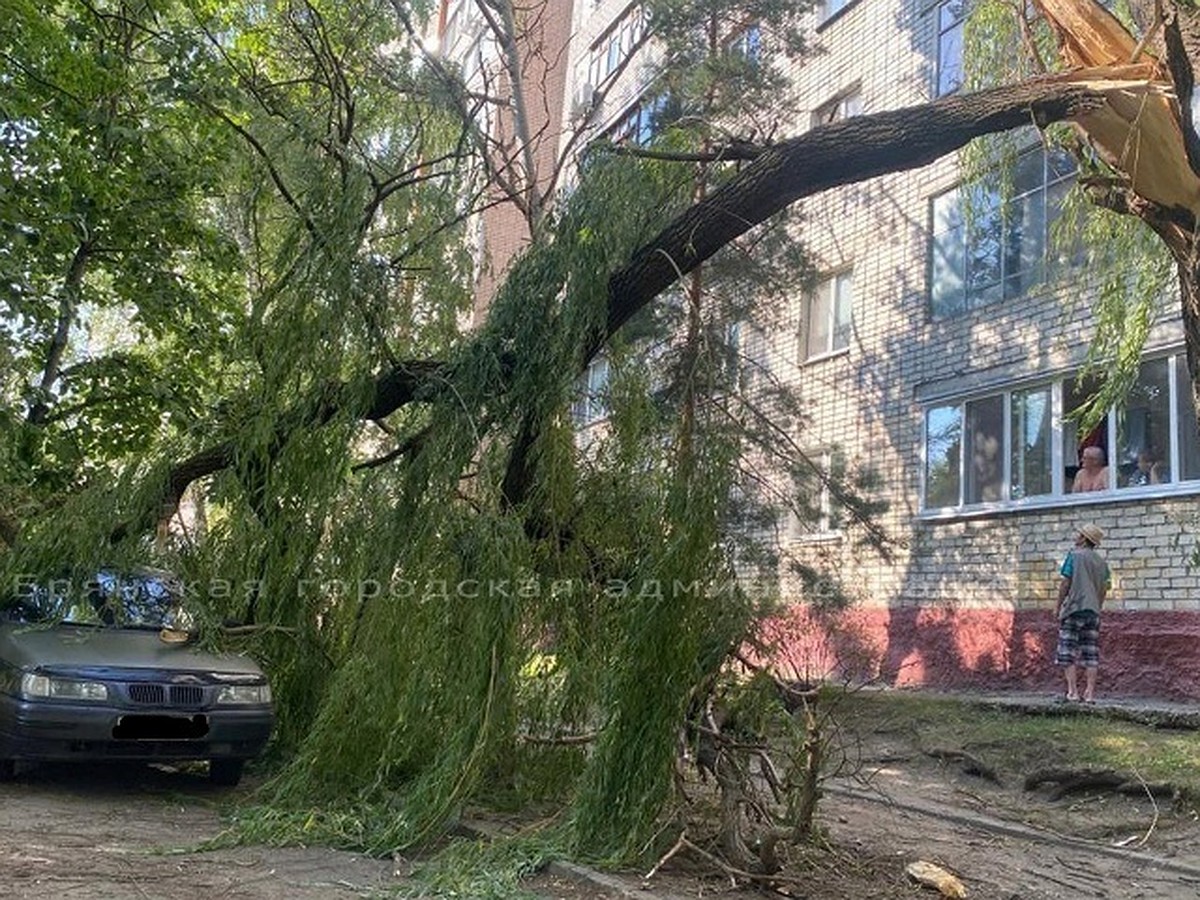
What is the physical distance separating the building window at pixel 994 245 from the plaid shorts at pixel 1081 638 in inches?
157

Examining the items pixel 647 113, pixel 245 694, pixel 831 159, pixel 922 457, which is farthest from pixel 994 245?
pixel 245 694

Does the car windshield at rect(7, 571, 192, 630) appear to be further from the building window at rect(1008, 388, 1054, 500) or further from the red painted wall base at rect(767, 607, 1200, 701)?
the building window at rect(1008, 388, 1054, 500)

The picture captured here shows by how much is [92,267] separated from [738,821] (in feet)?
31.1

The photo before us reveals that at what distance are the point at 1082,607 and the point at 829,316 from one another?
7473 millimetres

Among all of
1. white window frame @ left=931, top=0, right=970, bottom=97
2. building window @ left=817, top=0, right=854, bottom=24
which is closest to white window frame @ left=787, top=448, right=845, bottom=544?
white window frame @ left=931, top=0, right=970, bottom=97

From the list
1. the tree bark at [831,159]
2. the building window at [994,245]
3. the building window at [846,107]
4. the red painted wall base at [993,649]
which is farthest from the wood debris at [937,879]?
the building window at [846,107]

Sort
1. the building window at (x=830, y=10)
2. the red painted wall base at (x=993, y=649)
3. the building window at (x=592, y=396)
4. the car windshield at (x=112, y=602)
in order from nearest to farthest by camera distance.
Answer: the building window at (x=592, y=396), the car windshield at (x=112, y=602), the red painted wall base at (x=993, y=649), the building window at (x=830, y=10)

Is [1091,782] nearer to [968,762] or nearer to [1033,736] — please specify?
[1033,736]

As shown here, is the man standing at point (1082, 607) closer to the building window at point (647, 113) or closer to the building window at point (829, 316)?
the building window at point (647, 113)

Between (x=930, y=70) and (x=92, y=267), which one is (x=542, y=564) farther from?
(x=930, y=70)

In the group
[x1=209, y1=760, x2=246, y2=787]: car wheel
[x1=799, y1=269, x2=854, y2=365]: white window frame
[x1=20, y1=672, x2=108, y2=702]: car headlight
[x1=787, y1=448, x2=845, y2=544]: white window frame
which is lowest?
[x1=209, y1=760, x2=246, y2=787]: car wheel

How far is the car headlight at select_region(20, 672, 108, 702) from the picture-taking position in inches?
260

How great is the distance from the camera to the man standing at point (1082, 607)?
1003cm

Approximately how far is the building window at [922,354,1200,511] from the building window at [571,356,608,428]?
15.1 ft
